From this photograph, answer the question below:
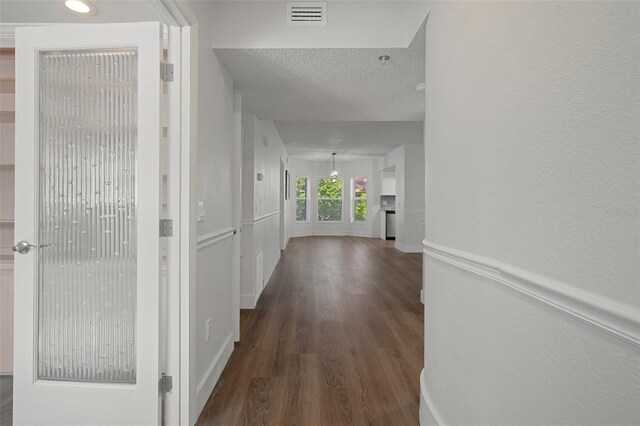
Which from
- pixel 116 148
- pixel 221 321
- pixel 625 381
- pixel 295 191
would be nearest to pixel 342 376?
pixel 221 321

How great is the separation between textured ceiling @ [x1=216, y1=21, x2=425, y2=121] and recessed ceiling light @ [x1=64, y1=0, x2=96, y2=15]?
2.42ft

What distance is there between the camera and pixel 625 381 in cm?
Result: 63

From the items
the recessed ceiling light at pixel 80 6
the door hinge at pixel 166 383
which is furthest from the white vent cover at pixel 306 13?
the door hinge at pixel 166 383

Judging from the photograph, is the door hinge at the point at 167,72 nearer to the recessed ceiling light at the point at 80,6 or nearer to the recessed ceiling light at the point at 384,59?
the recessed ceiling light at the point at 80,6

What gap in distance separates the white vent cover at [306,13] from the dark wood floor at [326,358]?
244cm

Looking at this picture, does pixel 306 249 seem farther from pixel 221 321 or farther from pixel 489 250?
pixel 489 250

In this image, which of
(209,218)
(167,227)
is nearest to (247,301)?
(209,218)

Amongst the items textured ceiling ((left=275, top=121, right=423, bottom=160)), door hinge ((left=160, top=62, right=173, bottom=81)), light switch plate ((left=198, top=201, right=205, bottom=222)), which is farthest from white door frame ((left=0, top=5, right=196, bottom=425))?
textured ceiling ((left=275, top=121, right=423, bottom=160))

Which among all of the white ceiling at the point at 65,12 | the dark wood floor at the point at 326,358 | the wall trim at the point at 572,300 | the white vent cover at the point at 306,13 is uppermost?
the white vent cover at the point at 306,13

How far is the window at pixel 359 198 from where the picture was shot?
10.8m

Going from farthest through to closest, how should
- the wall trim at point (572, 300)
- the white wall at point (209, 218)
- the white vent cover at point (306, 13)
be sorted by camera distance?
the white vent cover at point (306, 13) → the white wall at point (209, 218) → the wall trim at point (572, 300)

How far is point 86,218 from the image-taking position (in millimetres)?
1743

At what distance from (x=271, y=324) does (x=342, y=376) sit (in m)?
1.15

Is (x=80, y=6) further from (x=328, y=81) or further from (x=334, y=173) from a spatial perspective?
(x=334, y=173)
